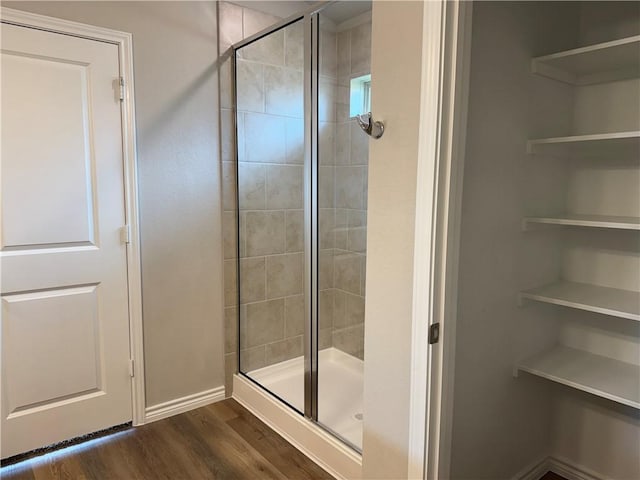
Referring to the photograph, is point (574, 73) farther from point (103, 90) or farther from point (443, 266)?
point (103, 90)

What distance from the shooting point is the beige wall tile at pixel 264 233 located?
271cm

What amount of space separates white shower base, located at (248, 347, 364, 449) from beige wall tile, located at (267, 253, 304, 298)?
0.41 m

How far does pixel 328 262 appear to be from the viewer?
2508 mm

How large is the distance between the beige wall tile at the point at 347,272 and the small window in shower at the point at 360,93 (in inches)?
32.9

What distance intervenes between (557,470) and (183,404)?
1.99 meters

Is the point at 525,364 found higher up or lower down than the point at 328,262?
lower down

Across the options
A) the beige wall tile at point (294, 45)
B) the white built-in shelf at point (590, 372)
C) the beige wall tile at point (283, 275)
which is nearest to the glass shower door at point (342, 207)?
the beige wall tile at point (294, 45)

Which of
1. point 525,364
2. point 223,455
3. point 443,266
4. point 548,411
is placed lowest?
point 223,455

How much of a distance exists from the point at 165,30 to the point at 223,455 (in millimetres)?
2202

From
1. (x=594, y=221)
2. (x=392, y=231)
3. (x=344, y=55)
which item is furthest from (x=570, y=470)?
(x=344, y=55)

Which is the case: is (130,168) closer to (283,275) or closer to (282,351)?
(283,275)

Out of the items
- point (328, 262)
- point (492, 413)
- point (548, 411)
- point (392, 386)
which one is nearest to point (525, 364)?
point (492, 413)

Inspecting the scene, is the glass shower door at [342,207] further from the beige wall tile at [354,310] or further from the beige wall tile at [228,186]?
the beige wall tile at [228,186]

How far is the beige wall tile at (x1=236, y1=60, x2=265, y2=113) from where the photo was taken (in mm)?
2582
